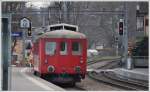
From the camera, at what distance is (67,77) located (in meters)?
23.5

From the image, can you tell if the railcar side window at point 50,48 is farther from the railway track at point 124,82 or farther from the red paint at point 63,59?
the railway track at point 124,82

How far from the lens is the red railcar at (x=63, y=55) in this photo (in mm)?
23469

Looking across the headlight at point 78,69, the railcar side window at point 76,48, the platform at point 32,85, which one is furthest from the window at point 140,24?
the platform at point 32,85

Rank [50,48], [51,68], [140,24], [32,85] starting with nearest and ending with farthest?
[32,85] < [51,68] < [50,48] < [140,24]

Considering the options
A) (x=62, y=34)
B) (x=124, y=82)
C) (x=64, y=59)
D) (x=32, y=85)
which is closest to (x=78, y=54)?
(x=64, y=59)

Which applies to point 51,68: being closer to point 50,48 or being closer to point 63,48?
point 50,48

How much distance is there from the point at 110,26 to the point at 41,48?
50.3 metres

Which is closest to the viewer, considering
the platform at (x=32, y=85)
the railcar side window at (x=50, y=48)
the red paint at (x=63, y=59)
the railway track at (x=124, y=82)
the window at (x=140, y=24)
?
the platform at (x=32, y=85)

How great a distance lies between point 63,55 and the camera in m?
23.6

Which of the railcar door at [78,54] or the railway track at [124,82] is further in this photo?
the railcar door at [78,54]

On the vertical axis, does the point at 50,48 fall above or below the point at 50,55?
above

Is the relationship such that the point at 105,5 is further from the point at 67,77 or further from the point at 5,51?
the point at 5,51

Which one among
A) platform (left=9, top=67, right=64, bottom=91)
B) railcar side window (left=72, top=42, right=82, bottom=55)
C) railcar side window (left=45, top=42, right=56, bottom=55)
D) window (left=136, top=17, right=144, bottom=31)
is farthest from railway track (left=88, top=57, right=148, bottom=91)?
window (left=136, top=17, right=144, bottom=31)

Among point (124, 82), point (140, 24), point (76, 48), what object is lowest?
point (124, 82)
